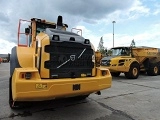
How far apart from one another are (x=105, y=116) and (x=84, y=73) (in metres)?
1.12

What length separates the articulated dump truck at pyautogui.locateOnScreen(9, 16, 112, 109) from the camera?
3.97 metres

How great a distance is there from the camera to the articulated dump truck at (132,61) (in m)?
12.1

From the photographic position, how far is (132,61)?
1267 centimetres

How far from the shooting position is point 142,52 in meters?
13.8

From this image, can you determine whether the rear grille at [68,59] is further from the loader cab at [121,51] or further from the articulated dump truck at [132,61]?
the loader cab at [121,51]

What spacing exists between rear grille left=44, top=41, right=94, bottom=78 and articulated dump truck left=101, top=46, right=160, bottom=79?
291 inches

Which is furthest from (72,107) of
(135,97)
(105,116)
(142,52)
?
(142,52)

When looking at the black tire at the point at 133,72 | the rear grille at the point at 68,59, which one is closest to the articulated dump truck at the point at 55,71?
the rear grille at the point at 68,59

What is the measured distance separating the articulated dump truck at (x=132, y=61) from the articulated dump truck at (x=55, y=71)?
7133 millimetres

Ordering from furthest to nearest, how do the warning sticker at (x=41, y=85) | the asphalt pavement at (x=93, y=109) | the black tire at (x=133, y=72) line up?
the black tire at (x=133, y=72) → the asphalt pavement at (x=93, y=109) → the warning sticker at (x=41, y=85)

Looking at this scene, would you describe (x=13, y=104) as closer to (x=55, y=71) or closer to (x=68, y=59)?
(x=55, y=71)

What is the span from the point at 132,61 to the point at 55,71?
9.05 metres

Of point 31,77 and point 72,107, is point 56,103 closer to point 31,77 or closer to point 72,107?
point 72,107

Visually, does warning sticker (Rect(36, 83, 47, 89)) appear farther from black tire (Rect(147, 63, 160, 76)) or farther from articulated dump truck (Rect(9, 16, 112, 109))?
black tire (Rect(147, 63, 160, 76))
